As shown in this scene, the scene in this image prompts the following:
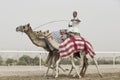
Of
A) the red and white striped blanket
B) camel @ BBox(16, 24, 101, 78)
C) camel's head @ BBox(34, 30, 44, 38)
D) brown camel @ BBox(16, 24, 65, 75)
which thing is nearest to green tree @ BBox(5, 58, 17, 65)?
brown camel @ BBox(16, 24, 65, 75)

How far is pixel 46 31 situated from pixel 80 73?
2.05m

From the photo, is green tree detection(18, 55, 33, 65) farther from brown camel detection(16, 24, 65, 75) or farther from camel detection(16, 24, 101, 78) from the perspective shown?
camel detection(16, 24, 101, 78)

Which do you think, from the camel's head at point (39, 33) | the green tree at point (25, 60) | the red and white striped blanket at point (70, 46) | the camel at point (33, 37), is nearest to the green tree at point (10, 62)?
the green tree at point (25, 60)

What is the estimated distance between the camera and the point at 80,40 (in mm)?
14758

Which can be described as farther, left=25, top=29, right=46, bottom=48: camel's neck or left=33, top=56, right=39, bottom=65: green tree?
left=33, top=56, right=39, bottom=65: green tree

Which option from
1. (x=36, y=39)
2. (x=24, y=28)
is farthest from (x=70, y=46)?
(x=24, y=28)

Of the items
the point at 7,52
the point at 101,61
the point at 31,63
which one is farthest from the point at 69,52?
the point at 101,61

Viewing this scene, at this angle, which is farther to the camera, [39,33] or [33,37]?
[39,33]

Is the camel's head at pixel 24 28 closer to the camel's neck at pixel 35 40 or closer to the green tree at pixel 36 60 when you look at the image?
the camel's neck at pixel 35 40

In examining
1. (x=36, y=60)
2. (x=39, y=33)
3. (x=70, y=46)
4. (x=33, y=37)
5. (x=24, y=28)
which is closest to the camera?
(x=70, y=46)

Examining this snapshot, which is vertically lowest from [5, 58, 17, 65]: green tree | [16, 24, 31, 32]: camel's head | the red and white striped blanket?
[5, 58, 17, 65]: green tree

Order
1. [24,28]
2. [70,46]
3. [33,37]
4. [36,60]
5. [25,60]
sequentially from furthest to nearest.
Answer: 1. [25,60]
2. [36,60]
3. [33,37]
4. [24,28]
5. [70,46]

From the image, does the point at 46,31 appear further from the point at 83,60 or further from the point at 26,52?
the point at 26,52

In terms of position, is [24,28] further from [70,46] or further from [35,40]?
[70,46]
